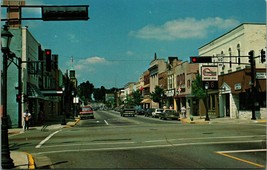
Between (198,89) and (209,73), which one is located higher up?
(209,73)

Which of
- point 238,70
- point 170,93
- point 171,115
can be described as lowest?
point 171,115

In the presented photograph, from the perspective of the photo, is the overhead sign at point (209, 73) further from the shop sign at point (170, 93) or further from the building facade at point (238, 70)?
the shop sign at point (170, 93)

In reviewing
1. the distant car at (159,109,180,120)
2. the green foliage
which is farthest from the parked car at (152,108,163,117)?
the green foliage

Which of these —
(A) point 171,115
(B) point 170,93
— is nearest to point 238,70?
(A) point 171,115

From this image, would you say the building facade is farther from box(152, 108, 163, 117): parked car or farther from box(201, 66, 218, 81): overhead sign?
box(152, 108, 163, 117): parked car

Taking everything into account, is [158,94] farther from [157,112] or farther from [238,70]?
[238,70]

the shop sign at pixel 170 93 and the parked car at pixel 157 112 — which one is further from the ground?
the shop sign at pixel 170 93

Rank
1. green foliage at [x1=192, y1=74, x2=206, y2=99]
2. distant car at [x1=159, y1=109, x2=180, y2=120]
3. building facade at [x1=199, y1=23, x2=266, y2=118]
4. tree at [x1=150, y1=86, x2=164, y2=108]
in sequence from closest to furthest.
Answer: building facade at [x1=199, y1=23, x2=266, y2=118]
green foliage at [x1=192, y1=74, x2=206, y2=99]
distant car at [x1=159, y1=109, x2=180, y2=120]
tree at [x1=150, y1=86, x2=164, y2=108]

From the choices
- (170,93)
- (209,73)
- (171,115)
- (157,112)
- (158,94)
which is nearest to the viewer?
(209,73)

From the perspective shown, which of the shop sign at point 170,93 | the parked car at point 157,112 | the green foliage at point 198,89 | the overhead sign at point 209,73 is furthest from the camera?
the shop sign at point 170,93

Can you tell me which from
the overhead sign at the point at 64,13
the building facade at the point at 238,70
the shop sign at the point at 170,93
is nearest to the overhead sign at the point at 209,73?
the building facade at the point at 238,70

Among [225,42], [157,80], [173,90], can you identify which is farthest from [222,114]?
[157,80]

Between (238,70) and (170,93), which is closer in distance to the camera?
(238,70)

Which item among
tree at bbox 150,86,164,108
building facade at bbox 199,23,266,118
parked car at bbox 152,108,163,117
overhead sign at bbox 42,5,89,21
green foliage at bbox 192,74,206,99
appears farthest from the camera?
tree at bbox 150,86,164,108
